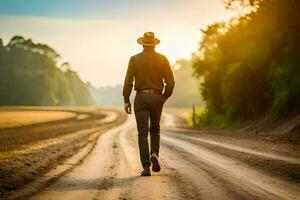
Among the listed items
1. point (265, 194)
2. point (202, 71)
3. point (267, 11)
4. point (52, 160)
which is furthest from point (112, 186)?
point (202, 71)

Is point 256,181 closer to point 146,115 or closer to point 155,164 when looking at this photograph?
point 155,164

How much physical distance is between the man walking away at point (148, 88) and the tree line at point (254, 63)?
16.2 m

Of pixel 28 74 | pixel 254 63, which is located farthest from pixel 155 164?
pixel 28 74

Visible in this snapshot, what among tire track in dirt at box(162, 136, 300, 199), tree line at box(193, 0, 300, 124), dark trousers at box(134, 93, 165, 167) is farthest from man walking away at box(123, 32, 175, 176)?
tree line at box(193, 0, 300, 124)

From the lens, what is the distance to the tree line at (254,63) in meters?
23.6

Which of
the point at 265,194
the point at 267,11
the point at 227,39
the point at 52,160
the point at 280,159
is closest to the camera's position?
the point at 265,194

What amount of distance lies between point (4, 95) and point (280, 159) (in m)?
96.0

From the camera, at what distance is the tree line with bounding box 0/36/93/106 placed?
3912 inches

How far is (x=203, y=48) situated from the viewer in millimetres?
42406

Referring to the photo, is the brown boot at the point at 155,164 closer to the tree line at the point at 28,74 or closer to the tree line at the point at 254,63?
the tree line at the point at 254,63

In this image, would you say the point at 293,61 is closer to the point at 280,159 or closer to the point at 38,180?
the point at 280,159

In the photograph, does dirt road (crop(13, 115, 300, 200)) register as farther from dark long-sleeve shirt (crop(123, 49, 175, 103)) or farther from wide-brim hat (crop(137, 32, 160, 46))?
wide-brim hat (crop(137, 32, 160, 46))

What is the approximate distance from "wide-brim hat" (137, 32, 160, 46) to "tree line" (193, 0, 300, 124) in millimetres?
16184

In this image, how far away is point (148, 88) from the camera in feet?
25.4
